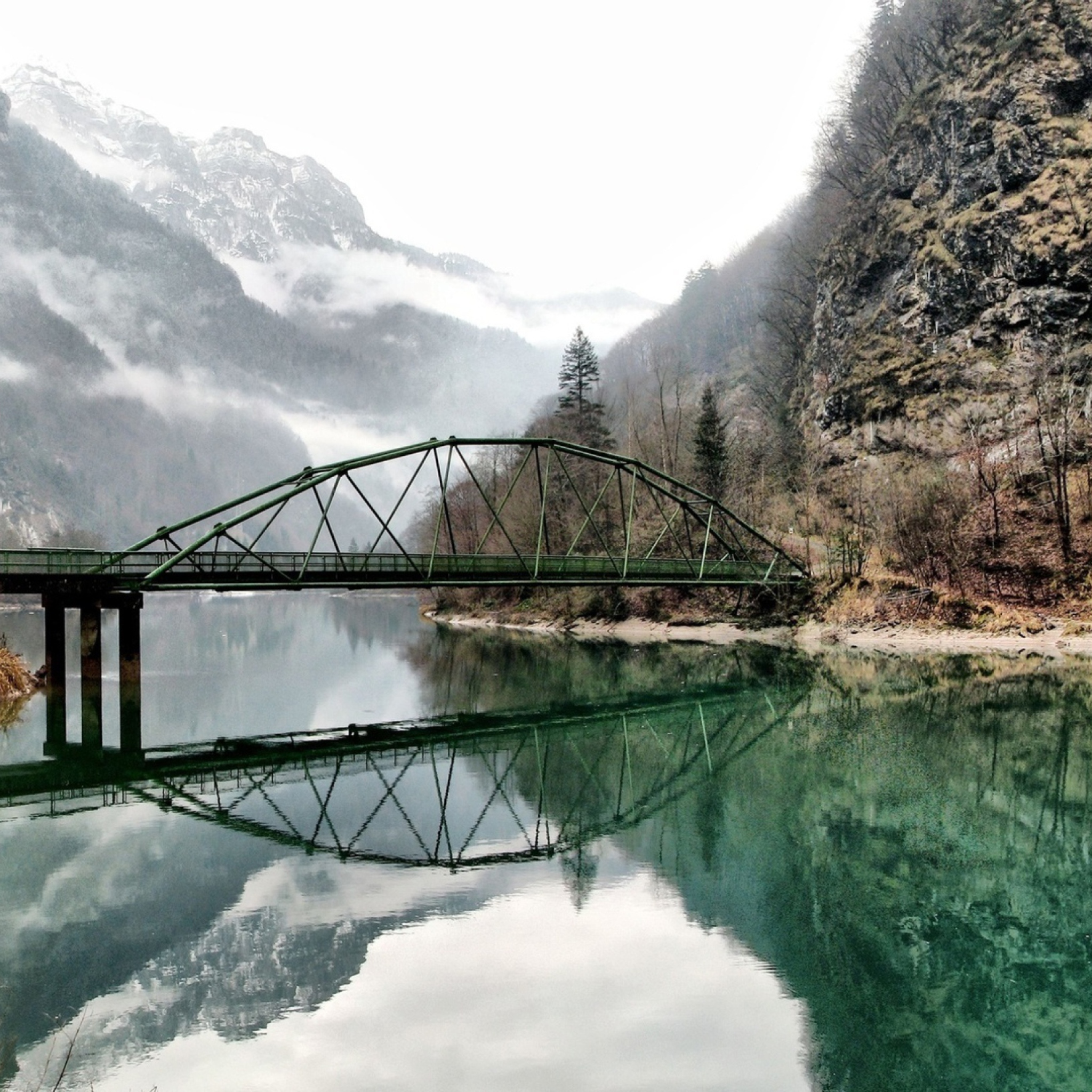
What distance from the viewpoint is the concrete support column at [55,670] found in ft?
109

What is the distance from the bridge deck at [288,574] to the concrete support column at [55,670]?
901mm

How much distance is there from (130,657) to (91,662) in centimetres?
329

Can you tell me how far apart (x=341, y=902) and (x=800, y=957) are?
6.96 metres

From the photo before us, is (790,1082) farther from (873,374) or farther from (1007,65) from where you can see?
(1007,65)

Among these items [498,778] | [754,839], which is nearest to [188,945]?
[754,839]

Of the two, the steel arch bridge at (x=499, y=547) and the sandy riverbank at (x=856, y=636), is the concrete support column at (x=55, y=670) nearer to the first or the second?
the steel arch bridge at (x=499, y=547)

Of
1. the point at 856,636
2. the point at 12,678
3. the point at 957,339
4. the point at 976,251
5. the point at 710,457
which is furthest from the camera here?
the point at 710,457

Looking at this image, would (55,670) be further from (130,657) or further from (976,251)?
(976,251)

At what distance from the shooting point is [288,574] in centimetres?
4322

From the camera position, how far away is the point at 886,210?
80438mm

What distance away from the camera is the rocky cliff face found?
63.7m

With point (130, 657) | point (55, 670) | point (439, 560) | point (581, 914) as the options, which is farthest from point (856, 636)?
point (581, 914)

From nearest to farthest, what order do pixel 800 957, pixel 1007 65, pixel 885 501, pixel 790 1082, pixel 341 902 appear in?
pixel 790 1082
pixel 800 957
pixel 341 902
pixel 885 501
pixel 1007 65

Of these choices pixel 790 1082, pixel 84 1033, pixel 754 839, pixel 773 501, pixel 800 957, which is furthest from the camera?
pixel 773 501
